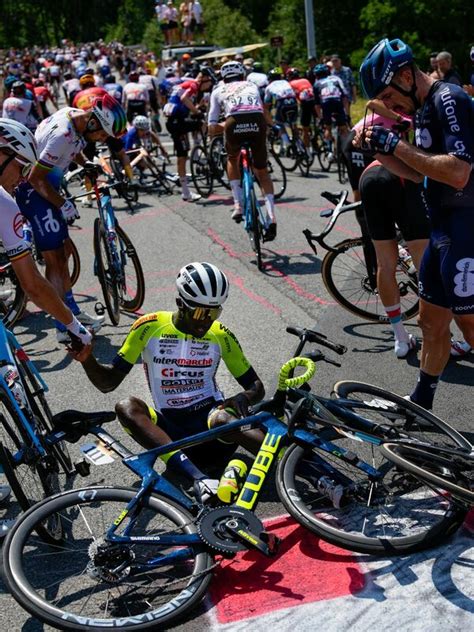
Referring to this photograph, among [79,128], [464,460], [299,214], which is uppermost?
[79,128]

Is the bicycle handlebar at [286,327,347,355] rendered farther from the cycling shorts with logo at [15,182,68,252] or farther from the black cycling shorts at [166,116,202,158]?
the black cycling shorts at [166,116,202,158]

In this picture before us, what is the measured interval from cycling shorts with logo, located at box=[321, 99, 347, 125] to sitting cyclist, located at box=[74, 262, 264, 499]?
416 inches

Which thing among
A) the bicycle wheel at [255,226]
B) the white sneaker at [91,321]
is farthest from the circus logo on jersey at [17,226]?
the bicycle wheel at [255,226]

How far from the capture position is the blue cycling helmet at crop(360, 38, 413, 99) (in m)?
4.21

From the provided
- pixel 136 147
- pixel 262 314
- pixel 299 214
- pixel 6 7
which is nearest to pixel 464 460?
pixel 262 314

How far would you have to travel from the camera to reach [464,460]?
3771mm

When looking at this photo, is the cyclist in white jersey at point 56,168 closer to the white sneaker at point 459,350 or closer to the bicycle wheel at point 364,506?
the white sneaker at point 459,350

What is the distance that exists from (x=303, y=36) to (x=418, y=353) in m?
38.9

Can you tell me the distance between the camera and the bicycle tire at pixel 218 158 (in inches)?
532

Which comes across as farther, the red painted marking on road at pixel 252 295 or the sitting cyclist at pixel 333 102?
the sitting cyclist at pixel 333 102

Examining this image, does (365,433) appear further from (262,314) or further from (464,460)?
(262,314)

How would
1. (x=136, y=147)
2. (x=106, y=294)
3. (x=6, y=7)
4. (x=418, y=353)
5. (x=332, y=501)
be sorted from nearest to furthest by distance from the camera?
(x=332, y=501) → (x=418, y=353) → (x=106, y=294) → (x=136, y=147) → (x=6, y=7)

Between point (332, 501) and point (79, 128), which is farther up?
point (79, 128)

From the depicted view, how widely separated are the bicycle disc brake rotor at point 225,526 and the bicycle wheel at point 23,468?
2.55 ft
